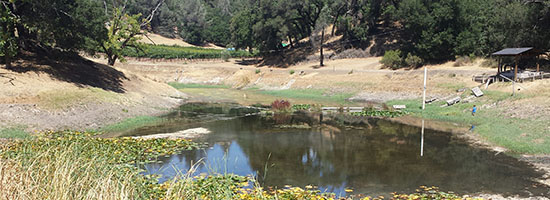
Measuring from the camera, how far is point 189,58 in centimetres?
9156

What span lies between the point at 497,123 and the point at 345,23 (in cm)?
5390

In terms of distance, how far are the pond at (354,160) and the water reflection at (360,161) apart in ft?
0.12

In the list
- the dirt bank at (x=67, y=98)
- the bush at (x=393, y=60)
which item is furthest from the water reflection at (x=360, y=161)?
the bush at (x=393, y=60)

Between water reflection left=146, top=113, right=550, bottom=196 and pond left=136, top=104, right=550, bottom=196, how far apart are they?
4cm

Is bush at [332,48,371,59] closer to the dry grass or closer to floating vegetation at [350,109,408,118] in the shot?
floating vegetation at [350,109,408,118]

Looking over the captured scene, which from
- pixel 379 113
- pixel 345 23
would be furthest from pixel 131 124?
pixel 345 23

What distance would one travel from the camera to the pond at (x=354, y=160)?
16516 mm

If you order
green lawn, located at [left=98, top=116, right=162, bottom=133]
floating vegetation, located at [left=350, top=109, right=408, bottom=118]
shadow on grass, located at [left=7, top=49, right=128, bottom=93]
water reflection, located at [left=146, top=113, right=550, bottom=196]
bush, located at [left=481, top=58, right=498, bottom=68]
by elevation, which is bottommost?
water reflection, located at [left=146, top=113, right=550, bottom=196]

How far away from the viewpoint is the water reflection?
16.6 meters

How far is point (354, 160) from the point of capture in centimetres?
2072

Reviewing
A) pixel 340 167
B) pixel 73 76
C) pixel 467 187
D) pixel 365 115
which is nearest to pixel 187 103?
pixel 73 76

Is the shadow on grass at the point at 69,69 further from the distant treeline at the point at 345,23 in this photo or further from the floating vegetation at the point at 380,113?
the floating vegetation at the point at 380,113

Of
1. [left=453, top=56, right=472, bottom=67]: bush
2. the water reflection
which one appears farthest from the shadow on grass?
[left=453, top=56, right=472, bottom=67]: bush

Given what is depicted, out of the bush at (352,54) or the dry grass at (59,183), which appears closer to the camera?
the dry grass at (59,183)
